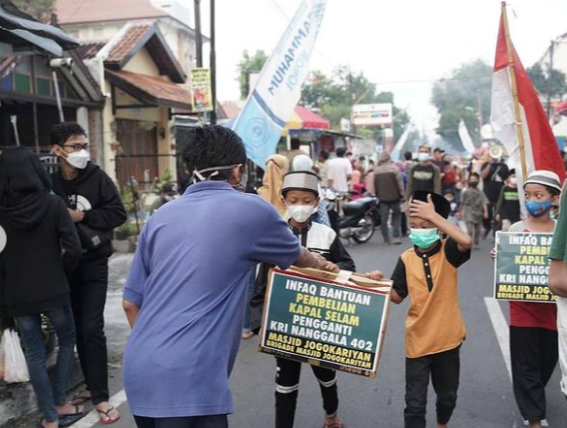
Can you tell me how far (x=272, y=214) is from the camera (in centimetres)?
246

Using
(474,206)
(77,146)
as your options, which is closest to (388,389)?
(77,146)

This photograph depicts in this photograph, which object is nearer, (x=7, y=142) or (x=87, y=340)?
(x=87, y=340)

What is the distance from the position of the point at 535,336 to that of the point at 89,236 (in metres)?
2.97

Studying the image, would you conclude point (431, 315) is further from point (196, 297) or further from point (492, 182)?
point (492, 182)

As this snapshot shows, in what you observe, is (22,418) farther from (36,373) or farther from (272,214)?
(272,214)

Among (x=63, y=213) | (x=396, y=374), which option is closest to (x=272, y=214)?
(x=63, y=213)

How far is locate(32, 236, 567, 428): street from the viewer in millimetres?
4297

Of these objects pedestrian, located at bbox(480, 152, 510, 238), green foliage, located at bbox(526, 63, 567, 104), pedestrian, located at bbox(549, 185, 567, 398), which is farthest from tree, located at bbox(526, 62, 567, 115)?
pedestrian, located at bbox(549, 185, 567, 398)

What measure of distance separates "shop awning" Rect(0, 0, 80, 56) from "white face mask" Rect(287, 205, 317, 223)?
2204 millimetres

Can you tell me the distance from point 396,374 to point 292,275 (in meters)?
2.42

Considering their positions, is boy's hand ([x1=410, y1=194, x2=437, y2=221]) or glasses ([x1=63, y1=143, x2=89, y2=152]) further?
Answer: glasses ([x1=63, y1=143, x2=89, y2=152])

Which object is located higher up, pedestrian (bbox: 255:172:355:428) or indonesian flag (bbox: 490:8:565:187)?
indonesian flag (bbox: 490:8:565:187)

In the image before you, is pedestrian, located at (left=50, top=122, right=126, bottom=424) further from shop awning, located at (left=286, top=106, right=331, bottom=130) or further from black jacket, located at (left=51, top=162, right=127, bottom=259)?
shop awning, located at (left=286, top=106, right=331, bottom=130)

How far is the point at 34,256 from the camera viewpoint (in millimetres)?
3943
